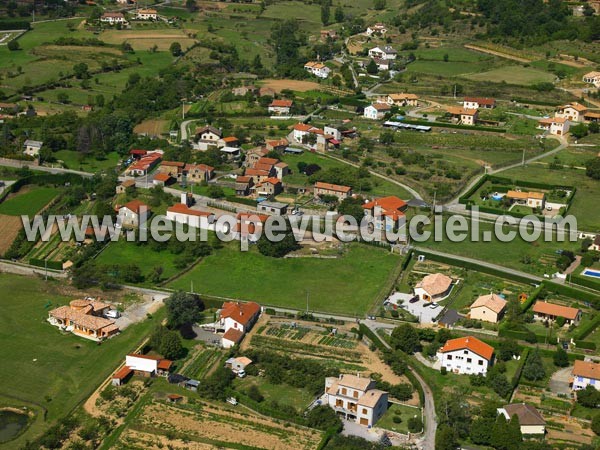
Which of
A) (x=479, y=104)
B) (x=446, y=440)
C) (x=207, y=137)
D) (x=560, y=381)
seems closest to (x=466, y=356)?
(x=560, y=381)

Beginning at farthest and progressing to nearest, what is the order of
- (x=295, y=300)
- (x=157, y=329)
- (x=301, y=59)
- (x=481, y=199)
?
(x=301, y=59) → (x=481, y=199) → (x=295, y=300) → (x=157, y=329)

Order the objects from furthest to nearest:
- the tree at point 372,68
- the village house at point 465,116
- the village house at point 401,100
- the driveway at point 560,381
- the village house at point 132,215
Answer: the tree at point 372,68 < the village house at point 401,100 < the village house at point 465,116 < the village house at point 132,215 < the driveway at point 560,381

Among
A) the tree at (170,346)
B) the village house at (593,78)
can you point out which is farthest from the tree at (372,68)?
the tree at (170,346)

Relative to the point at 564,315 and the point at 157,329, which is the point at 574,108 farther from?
the point at 157,329

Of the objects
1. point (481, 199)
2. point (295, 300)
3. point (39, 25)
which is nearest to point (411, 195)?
point (481, 199)

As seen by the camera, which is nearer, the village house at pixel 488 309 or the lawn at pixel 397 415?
the lawn at pixel 397 415

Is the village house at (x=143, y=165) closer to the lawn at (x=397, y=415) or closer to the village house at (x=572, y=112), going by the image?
the lawn at (x=397, y=415)
